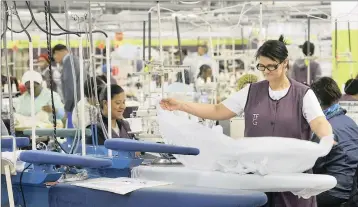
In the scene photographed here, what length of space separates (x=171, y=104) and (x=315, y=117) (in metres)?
0.83

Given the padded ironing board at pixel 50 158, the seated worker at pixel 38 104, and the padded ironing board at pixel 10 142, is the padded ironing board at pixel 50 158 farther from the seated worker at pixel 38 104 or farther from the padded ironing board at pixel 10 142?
the seated worker at pixel 38 104


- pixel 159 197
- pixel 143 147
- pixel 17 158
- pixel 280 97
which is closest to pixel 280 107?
pixel 280 97

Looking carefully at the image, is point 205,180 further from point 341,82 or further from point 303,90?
point 341,82

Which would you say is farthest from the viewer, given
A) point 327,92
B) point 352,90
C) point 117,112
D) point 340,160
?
point 352,90

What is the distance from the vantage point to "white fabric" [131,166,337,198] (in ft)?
10.00

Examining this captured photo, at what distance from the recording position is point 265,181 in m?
3.09

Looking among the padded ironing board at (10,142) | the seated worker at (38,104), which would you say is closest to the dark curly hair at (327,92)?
the padded ironing board at (10,142)

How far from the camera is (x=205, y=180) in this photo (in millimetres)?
3254

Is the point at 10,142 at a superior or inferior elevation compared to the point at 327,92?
inferior

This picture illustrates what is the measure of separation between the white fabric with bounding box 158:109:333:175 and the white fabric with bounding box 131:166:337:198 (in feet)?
0.15

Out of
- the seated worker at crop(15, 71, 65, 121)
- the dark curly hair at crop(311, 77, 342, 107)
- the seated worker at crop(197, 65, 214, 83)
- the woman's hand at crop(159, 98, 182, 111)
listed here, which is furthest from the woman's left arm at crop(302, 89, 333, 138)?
the seated worker at crop(197, 65, 214, 83)

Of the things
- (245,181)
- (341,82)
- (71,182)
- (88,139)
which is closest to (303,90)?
(245,181)

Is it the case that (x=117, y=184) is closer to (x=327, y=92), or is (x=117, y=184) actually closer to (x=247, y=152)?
(x=247, y=152)

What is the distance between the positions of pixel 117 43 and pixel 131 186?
10.1 meters
